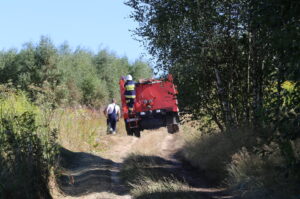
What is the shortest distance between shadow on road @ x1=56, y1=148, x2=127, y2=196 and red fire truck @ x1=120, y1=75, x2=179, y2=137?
531 cm

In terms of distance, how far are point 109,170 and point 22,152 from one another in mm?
5126

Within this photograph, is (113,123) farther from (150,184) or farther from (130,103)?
(150,184)

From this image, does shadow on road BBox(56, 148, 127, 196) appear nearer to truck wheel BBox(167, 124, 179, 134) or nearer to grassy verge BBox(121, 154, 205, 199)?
grassy verge BBox(121, 154, 205, 199)

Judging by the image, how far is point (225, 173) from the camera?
12.5 metres

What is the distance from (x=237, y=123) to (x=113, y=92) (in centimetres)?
4623

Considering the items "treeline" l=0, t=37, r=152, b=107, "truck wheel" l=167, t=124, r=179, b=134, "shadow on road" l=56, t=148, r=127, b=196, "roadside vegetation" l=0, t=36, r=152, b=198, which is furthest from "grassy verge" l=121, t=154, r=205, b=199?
"treeline" l=0, t=37, r=152, b=107

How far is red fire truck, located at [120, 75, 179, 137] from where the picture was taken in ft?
72.9

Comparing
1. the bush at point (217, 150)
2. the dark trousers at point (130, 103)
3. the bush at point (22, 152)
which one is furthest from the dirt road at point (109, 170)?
the dark trousers at point (130, 103)

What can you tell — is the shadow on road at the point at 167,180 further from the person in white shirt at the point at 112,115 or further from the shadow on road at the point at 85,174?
the person in white shirt at the point at 112,115

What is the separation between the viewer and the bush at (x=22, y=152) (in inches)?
340

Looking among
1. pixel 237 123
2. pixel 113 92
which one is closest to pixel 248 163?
pixel 237 123

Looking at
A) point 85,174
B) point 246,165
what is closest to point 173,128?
point 85,174

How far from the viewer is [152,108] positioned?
22281 mm

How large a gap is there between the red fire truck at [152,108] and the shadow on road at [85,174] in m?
5.31
